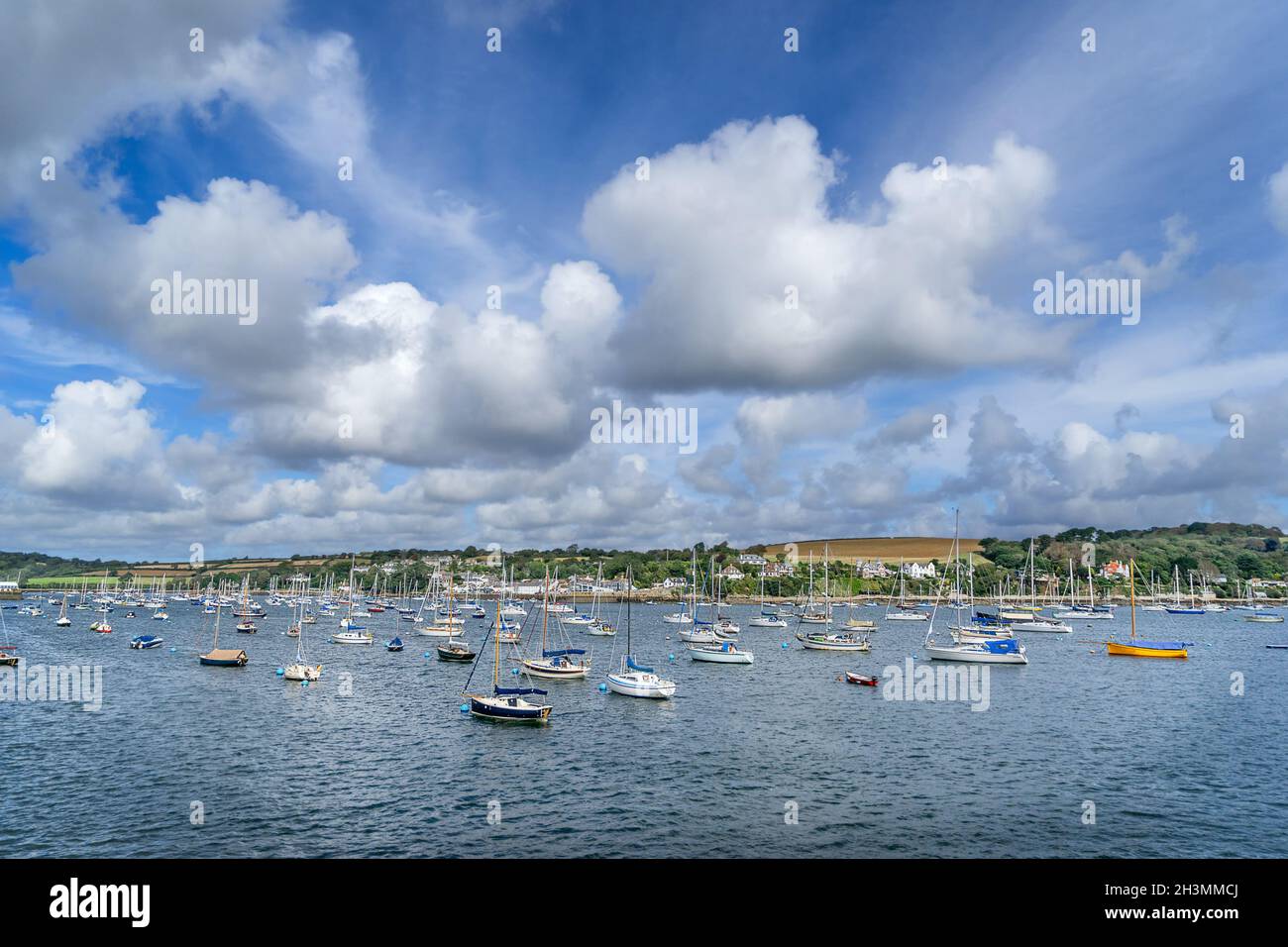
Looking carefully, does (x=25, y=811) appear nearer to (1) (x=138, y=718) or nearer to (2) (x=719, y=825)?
(1) (x=138, y=718)

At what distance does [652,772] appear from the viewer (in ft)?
124

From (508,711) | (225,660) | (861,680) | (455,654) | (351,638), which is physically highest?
(508,711)

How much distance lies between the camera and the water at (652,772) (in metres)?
28.4

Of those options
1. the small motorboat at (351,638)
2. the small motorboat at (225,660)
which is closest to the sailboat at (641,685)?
the small motorboat at (225,660)

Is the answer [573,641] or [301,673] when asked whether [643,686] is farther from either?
[573,641]

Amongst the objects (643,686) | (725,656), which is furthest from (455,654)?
(643,686)

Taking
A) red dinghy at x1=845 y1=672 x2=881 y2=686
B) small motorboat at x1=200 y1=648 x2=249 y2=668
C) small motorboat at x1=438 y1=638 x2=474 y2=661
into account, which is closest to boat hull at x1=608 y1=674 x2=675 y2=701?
red dinghy at x1=845 y1=672 x2=881 y2=686
